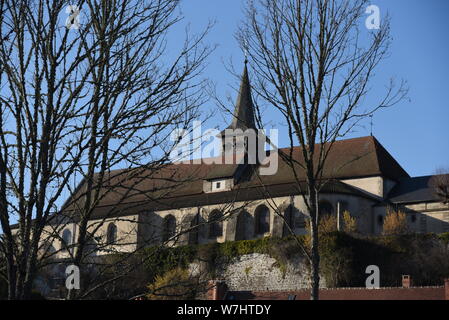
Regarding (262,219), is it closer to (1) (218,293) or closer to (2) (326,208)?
(2) (326,208)

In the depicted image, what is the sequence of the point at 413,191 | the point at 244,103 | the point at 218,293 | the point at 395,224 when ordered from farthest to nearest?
the point at 413,191, the point at 395,224, the point at 218,293, the point at 244,103

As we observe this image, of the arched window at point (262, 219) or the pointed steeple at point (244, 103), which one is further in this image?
the arched window at point (262, 219)

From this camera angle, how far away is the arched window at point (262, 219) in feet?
151

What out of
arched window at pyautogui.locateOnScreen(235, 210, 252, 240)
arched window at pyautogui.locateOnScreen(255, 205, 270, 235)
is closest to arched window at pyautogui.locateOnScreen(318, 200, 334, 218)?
arched window at pyautogui.locateOnScreen(255, 205, 270, 235)

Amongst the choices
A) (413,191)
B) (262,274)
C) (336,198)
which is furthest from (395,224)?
(262,274)

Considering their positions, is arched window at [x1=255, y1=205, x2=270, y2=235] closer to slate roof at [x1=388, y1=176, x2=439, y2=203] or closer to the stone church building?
the stone church building

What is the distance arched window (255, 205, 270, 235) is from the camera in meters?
45.9

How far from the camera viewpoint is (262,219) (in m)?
46.2

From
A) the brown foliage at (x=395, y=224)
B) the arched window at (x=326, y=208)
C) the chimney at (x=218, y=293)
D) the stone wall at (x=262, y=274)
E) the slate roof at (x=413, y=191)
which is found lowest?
the chimney at (x=218, y=293)

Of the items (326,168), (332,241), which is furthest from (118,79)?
(326,168)

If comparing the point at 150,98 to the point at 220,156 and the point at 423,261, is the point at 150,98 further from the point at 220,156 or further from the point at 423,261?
the point at 220,156

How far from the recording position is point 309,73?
1087cm

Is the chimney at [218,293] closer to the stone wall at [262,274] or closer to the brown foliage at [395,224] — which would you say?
the stone wall at [262,274]

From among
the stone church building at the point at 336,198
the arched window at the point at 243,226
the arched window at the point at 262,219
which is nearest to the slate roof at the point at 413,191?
the stone church building at the point at 336,198
